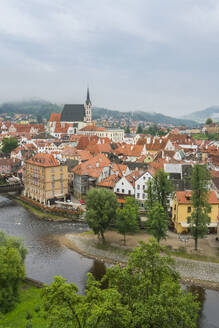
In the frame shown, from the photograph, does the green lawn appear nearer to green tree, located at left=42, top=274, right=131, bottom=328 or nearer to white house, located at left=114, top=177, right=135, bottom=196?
green tree, located at left=42, top=274, right=131, bottom=328

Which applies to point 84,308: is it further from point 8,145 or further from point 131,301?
point 8,145

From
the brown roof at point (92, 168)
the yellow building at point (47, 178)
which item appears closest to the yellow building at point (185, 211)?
the brown roof at point (92, 168)

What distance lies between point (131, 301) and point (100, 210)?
1004 inches

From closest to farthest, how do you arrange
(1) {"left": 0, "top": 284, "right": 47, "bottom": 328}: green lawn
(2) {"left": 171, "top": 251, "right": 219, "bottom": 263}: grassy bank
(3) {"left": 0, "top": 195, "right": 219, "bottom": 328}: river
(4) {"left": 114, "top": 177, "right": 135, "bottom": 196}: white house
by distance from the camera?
(1) {"left": 0, "top": 284, "right": 47, "bottom": 328}: green lawn < (3) {"left": 0, "top": 195, "right": 219, "bottom": 328}: river < (2) {"left": 171, "top": 251, "right": 219, "bottom": 263}: grassy bank < (4) {"left": 114, "top": 177, "right": 135, "bottom": 196}: white house

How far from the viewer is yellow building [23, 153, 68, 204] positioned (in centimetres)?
6391

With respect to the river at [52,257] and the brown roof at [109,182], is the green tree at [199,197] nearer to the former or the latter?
the river at [52,257]

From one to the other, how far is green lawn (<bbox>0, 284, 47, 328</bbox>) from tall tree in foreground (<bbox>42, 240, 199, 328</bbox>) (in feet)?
29.9

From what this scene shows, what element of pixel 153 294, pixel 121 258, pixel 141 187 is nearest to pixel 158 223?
pixel 121 258

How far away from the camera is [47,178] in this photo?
209ft

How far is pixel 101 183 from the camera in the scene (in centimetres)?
6212

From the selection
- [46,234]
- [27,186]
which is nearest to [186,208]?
[46,234]

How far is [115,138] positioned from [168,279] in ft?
487

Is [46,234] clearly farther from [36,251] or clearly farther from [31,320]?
[31,320]

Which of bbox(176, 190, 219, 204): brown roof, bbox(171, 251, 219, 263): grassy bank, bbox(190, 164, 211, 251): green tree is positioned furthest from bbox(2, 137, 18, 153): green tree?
bbox(190, 164, 211, 251): green tree
